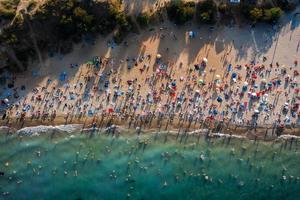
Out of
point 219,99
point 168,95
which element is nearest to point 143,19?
point 168,95

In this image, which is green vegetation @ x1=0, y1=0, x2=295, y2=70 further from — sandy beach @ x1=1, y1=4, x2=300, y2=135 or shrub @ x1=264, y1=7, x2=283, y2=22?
sandy beach @ x1=1, y1=4, x2=300, y2=135

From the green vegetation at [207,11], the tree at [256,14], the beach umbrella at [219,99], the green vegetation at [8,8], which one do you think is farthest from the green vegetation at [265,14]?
the green vegetation at [8,8]

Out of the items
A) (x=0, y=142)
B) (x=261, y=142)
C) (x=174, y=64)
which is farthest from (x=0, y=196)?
(x=261, y=142)

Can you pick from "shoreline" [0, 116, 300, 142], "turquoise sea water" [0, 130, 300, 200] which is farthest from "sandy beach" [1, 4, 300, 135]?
"turquoise sea water" [0, 130, 300, 200]

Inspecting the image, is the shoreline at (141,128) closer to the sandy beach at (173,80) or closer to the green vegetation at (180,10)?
the sandy beach at (173,80)

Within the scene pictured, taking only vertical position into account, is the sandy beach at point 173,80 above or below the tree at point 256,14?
below
